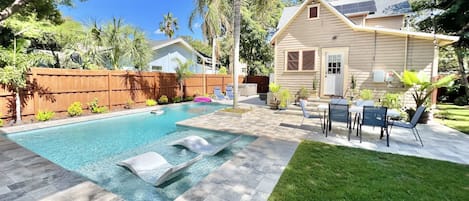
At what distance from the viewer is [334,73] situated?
1119cm

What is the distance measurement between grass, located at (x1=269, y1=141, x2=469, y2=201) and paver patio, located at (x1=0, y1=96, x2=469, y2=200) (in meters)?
0.33

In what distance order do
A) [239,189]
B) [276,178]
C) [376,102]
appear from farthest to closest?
[376,102] → [276,178] → [239,189]

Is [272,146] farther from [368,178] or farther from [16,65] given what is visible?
[16,65]

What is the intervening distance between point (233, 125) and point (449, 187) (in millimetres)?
5620

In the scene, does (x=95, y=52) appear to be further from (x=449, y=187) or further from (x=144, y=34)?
(x=449, y=187)

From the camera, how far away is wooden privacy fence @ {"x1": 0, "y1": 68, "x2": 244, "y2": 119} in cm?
809

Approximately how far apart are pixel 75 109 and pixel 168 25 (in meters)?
29.1

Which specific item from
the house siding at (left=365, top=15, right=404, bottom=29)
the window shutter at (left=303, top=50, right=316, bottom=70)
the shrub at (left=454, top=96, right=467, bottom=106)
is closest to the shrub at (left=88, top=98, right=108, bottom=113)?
the window shutter at (left=303, top=50, right=316, bottom=70)

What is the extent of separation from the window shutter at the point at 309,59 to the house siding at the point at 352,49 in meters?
0.25

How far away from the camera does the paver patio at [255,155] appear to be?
3.21 m

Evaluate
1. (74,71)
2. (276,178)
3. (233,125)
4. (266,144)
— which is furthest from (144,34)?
(276,178)

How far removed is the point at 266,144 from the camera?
5559mm

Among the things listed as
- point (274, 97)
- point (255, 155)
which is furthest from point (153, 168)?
point (274, 97)

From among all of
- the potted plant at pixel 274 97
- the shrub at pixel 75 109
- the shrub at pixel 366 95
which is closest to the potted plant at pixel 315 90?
the potted plant at pixel 274 97
